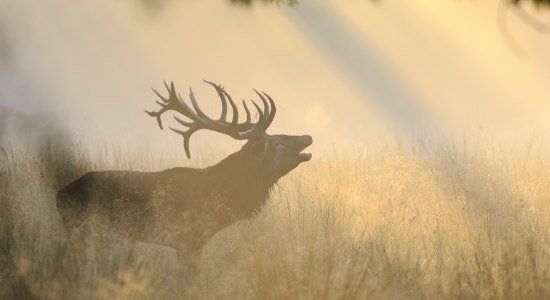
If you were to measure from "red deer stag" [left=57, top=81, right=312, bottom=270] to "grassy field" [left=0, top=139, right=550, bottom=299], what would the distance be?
223 mm

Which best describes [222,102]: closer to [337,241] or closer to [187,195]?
[187,195]

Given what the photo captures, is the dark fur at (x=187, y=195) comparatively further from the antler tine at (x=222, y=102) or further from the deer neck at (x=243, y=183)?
the antler tine at (x=222, y=102)

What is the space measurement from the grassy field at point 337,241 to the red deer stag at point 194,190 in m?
0.22

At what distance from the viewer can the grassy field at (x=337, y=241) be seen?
564 centimetres

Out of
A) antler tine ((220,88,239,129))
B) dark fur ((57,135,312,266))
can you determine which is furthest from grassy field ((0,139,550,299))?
antler tine ((220,88,239,129))

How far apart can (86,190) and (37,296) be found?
186 cm

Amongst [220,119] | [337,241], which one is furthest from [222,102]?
[337,241]

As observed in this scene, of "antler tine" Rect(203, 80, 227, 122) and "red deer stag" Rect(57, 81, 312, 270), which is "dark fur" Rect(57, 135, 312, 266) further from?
"antler tine" Rect(203, 80, 227, 122)

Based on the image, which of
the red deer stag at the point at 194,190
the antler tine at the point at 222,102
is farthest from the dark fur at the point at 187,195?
the antler tine at the point at 222,102

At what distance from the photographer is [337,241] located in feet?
22.9

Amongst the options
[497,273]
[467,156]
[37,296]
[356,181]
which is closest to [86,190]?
[37,296]

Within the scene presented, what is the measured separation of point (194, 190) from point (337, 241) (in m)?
1.24

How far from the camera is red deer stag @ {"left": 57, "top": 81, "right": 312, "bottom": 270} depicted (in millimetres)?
7082

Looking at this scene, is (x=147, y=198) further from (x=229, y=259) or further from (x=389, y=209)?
(x=389, y=209)
